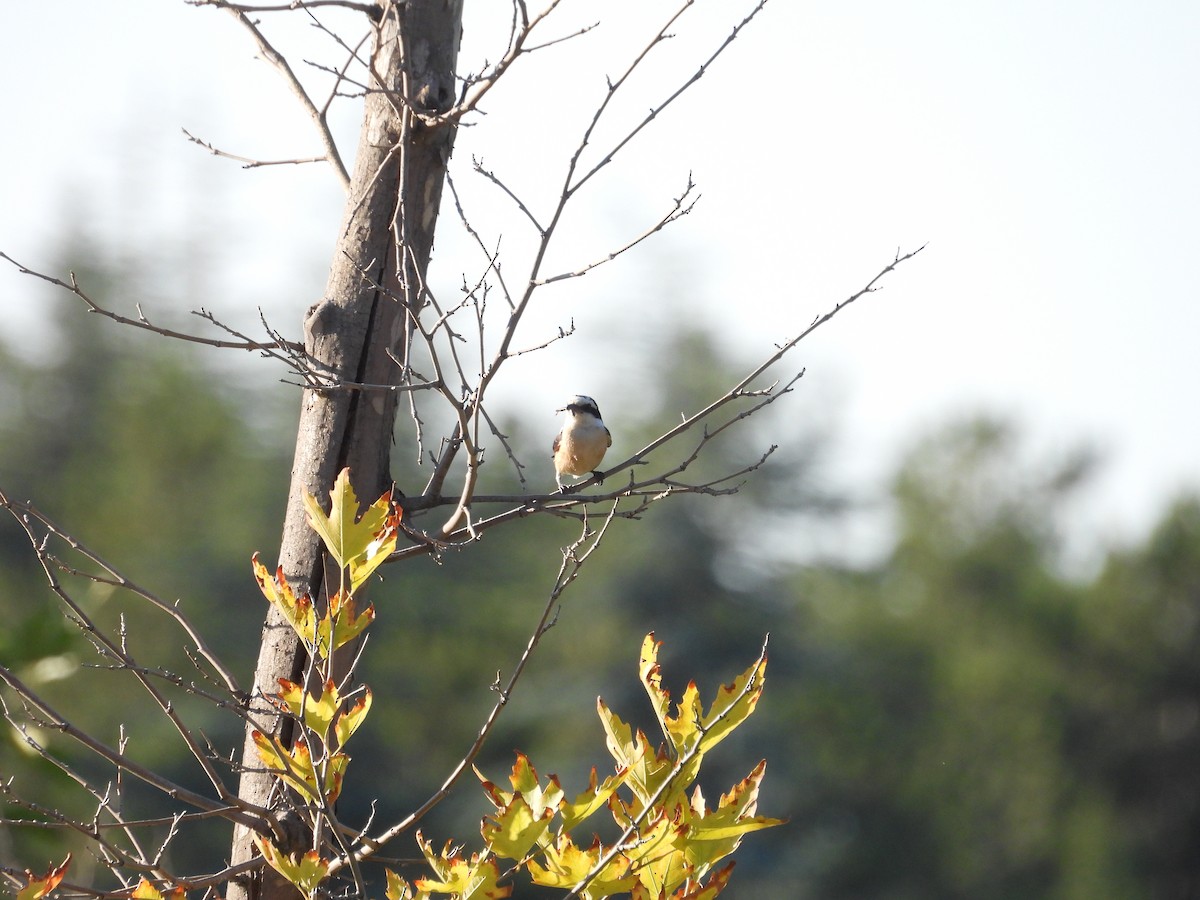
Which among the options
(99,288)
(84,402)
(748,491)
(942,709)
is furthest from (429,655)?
(942,709)

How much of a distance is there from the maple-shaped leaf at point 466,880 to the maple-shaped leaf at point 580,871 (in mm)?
67

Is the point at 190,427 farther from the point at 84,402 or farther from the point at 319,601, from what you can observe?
the point at 319,601

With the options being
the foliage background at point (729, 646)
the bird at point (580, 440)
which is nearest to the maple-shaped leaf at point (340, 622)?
the bird at point (580, 440)

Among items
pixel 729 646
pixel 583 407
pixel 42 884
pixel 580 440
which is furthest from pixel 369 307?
pixel 729 646

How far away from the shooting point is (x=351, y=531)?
7.71 ft

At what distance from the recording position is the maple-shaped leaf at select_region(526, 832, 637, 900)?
233cm

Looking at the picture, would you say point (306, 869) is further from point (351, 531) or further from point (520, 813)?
point (351, 531)

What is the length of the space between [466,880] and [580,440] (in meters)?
3.72

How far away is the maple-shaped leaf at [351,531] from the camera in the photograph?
2.34 meters

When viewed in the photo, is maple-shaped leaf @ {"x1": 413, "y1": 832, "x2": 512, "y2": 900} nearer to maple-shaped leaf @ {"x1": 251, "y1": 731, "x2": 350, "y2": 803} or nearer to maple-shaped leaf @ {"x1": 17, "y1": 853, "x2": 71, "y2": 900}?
maple-shaped leaf @ {"x1": 251, "y1": 731, "x2": 350, "y2": 803}

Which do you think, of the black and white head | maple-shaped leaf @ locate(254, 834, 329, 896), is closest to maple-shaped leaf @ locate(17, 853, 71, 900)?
maple-shaped leaf @ locate(254, 834, 329, 896)

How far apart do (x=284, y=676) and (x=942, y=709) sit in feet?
112

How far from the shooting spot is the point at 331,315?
3.21 m

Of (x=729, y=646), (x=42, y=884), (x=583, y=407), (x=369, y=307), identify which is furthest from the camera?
(x=729, y=646)
